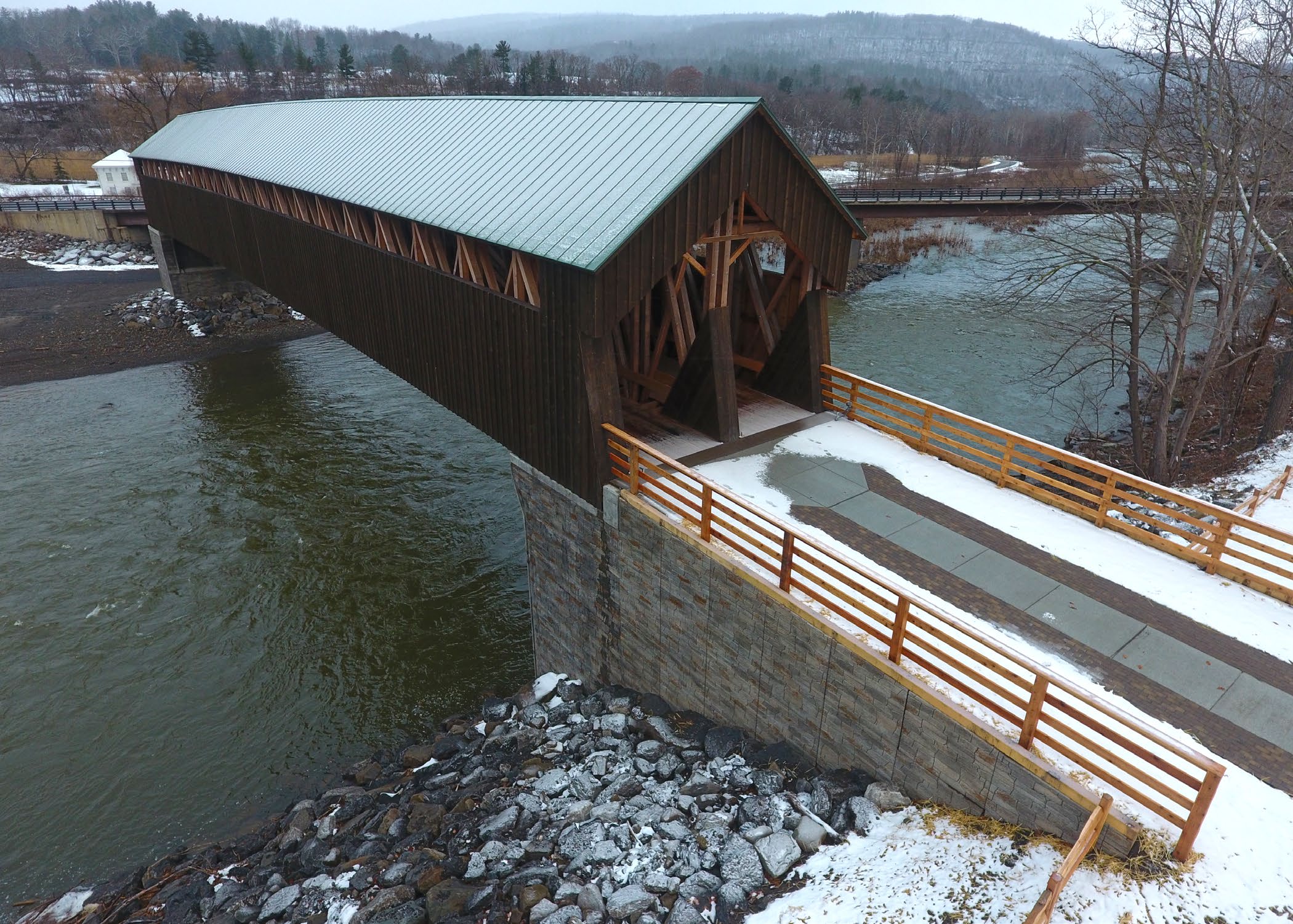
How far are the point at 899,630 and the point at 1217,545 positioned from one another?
5127mm

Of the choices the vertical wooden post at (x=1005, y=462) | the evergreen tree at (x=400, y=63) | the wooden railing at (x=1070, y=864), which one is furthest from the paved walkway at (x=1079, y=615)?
the evergreen tree at (x=400, y=63)

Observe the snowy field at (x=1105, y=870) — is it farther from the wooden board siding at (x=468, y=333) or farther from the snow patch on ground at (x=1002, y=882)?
the wooden board siding at (x=468, y=333)

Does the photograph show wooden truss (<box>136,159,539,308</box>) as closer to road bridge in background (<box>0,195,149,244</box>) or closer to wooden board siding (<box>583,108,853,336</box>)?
wooden board siding (<box>583,108,853,336</box>)

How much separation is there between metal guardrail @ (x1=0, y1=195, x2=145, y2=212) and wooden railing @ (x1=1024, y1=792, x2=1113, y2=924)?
185 feet

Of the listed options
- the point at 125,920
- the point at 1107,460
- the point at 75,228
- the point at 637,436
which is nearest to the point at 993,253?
the point at 1107,460

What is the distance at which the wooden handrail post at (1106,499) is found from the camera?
34.3 feet

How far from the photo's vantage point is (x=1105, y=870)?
6.30 meters

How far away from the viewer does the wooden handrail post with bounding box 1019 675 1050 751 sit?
6.76m

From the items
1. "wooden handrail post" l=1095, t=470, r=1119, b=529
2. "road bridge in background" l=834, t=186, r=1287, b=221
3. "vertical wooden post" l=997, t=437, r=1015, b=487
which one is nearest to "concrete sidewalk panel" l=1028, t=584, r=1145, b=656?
"wooden handrail post" l=1095, t=470, r=1119, b=529

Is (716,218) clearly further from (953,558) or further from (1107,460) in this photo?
(1107,460)

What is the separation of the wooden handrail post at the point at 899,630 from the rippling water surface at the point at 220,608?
858 centimetres

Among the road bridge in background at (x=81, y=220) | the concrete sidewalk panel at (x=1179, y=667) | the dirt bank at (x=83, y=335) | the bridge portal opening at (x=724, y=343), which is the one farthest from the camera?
the road bridge in background at (x=81, y=220)

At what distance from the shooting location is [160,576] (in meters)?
17.3

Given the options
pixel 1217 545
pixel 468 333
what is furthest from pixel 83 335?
pixel 1217 545
